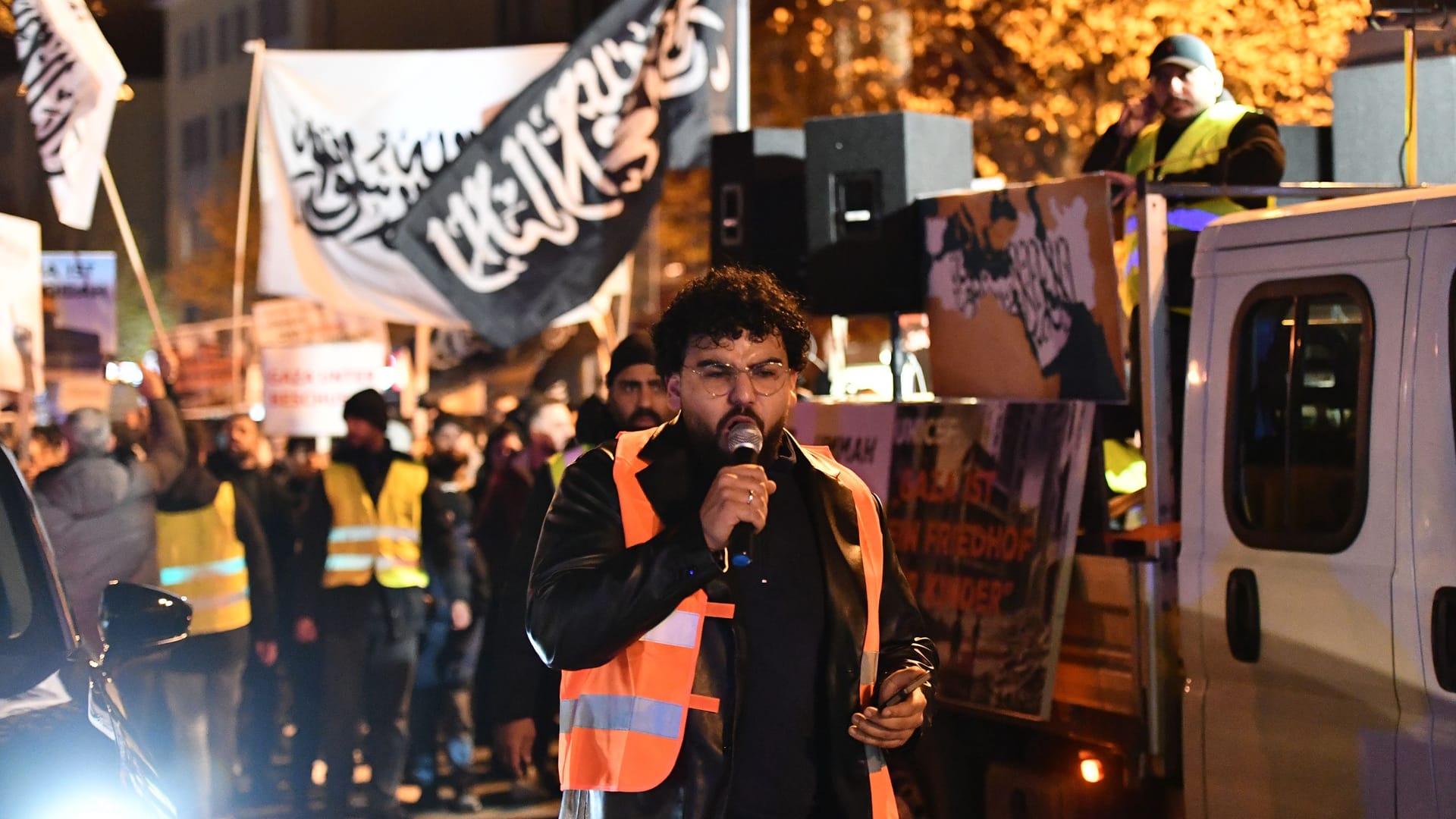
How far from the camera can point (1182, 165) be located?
6543 millimetres

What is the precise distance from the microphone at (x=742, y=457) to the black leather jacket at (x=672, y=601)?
0.15ft

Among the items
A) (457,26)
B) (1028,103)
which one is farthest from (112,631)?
(457,26)

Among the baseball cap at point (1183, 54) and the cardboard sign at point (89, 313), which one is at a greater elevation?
the baseball cap at point (1183, 54)

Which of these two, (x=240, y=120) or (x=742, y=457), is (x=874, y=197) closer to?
(x=742, y=457)

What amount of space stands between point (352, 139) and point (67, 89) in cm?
153

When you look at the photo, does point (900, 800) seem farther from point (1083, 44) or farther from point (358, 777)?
point (1083, 44)

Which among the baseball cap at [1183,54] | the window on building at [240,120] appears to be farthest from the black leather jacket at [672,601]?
the window on building at [240,120]

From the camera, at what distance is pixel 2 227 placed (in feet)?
32.0

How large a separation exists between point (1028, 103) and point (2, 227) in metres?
14.3

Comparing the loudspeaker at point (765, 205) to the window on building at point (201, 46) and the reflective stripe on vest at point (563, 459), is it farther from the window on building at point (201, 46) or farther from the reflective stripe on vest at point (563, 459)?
the window on building at point (201, 46)

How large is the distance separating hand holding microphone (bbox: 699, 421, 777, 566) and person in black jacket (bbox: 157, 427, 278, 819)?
634 cm

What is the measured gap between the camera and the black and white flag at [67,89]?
9562 millimetres

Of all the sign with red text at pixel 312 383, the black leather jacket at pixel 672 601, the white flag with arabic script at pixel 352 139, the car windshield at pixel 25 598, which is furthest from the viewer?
the sign with red text at pixel 312 383

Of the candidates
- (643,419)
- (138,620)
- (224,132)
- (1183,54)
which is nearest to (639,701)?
(138,620)
